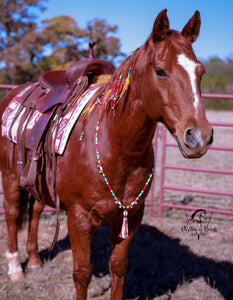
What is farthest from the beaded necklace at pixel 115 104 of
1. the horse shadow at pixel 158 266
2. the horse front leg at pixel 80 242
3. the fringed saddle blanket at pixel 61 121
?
the horse shadow at pixel 158 266

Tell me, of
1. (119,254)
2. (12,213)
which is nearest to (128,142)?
(119,254)

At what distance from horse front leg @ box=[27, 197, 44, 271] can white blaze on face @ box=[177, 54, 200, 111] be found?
2277mm

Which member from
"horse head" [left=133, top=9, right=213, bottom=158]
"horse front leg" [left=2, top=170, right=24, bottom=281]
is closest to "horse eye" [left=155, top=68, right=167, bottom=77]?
"horse head" [left=133, top=9, right=213, bottom=158]

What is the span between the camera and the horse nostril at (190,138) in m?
1.34

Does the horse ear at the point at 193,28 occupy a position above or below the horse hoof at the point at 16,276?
above

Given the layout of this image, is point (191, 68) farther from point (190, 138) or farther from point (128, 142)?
point (128, 142)

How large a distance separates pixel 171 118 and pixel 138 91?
0.32 meters

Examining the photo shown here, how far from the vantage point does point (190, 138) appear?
4.44 feet

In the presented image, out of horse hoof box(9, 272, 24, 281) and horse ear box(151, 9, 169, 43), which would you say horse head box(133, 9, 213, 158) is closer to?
horse ear box(151, 9, 169, 43)

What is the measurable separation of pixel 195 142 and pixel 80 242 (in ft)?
3.64

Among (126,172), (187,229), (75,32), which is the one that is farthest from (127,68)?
(75,32)

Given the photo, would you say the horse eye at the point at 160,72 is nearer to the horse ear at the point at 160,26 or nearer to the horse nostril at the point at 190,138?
the horse ear at the point at 160,26

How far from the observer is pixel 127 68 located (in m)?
1.76

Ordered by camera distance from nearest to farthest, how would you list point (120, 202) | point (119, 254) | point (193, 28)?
point (193, 28) → point (120, 202) → point (119, 254)
